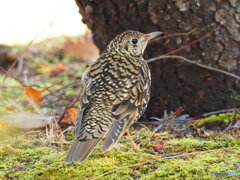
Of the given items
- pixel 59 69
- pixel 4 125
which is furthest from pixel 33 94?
pixel 59 69

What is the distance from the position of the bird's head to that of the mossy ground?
91 centimetres

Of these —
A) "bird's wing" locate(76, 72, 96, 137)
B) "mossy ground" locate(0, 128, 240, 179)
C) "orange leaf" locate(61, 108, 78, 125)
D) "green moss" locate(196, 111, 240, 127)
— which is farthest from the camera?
"orange leaf" locate(61, 108, 78, 125)

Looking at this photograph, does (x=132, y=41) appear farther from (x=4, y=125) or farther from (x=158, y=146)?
(x=4, y=125)

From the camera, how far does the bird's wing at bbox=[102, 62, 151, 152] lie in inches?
134

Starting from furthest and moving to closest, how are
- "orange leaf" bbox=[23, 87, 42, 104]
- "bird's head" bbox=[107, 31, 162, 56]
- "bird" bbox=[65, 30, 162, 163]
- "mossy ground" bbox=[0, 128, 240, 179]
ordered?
1. "orange leaf" bbox=[23, 87, 42, 104]
2. "bird's head" bbox=[107, 31, 162, 56]
3. "bird" bbox=[65, 30, 162, 163]
4. "mossy ground" bbox=[0, 128, 240, 179]

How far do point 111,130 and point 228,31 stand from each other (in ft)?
6.86

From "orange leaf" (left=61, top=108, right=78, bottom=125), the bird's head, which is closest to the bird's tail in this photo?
the bird's head

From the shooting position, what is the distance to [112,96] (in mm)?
3734

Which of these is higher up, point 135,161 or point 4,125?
point 4,125

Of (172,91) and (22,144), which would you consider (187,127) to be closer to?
(172,91)

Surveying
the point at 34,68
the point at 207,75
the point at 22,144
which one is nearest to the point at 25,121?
the point at 22,144

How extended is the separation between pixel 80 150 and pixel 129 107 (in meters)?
0.72

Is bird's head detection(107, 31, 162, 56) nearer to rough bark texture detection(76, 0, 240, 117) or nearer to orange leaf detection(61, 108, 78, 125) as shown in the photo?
rough bark texture detection(76, 0, 240, 117)

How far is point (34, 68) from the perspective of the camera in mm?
8953
